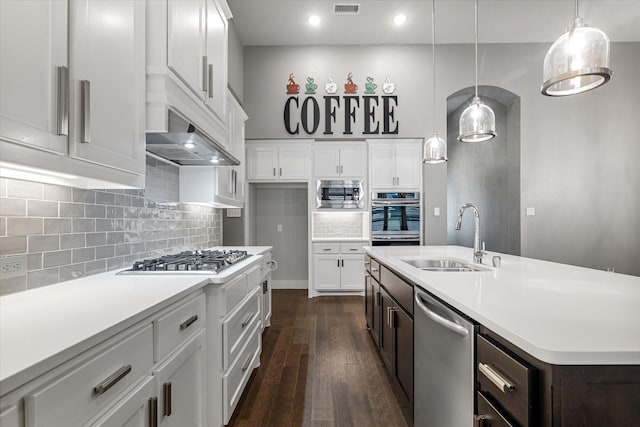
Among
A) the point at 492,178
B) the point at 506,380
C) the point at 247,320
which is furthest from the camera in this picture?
the point at 492,178

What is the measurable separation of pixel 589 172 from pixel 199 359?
6.16 meters

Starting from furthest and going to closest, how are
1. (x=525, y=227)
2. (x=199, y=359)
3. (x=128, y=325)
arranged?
1. (x=525, y=227)
2. (x=199, y=359)
3. (x=128, y=325)

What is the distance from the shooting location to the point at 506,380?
868 millimetres

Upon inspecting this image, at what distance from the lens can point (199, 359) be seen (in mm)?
1591

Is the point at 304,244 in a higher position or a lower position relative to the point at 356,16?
lower

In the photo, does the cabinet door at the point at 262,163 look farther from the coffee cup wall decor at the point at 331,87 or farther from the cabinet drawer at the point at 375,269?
the cabinet drawer at the point at 375,269

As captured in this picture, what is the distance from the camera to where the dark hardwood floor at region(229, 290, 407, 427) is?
199 cm

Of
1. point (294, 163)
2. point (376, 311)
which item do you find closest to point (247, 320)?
point (376, 311)

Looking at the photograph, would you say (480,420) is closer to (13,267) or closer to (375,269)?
(13,267)

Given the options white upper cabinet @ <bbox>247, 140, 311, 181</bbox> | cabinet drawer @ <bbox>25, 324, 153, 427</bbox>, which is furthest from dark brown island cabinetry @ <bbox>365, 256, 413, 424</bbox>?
white upper cabinet @ <bbox>247, 140, 311, 181</bbox>

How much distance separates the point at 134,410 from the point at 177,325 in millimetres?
351

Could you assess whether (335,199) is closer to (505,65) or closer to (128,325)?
(505,65)

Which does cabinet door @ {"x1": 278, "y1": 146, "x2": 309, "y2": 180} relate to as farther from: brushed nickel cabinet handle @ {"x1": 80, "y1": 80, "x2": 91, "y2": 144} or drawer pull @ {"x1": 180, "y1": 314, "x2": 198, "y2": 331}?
brushed nickel cabinet handle @ {"x1": 80, "y1": 80, "x2": 91, "y2": 144}

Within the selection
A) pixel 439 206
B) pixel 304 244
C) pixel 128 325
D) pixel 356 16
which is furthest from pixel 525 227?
pixel 128 325
